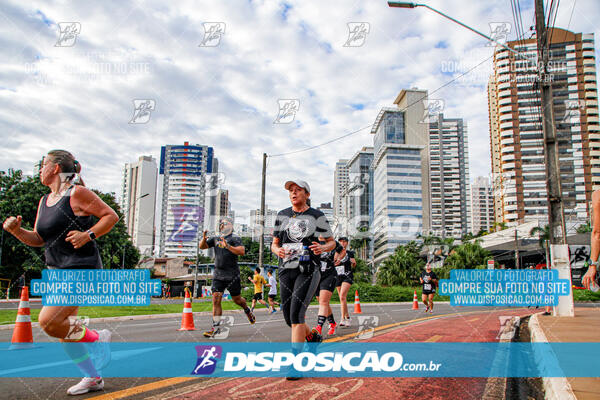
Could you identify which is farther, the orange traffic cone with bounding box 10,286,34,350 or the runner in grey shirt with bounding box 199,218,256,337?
the runner in grey shirt with bounding box 199,218,256,337

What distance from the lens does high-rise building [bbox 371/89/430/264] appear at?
15923 cm

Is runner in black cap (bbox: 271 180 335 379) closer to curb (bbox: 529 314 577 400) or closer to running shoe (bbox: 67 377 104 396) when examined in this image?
running shoe (bbox: 67 377 104 396)

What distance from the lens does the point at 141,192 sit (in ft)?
352

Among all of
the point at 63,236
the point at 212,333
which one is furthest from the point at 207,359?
the point at 212,333

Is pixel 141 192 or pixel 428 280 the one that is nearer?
pixel 428 280

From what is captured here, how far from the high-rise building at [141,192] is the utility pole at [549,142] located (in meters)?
92.6

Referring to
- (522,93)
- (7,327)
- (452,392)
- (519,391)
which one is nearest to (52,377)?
(452,392)

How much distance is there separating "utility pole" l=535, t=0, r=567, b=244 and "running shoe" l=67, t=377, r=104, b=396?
398 inches

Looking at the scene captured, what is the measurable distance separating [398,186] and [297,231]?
162m

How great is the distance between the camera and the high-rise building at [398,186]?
522 feet

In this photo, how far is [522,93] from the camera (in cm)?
11538

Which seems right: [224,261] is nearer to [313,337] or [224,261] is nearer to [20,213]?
[313,337]

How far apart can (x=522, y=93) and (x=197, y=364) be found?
129 m

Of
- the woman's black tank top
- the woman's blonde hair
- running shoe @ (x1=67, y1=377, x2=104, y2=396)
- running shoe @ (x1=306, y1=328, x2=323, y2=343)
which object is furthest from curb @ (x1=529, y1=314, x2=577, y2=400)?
A: the woman's blonde hair
